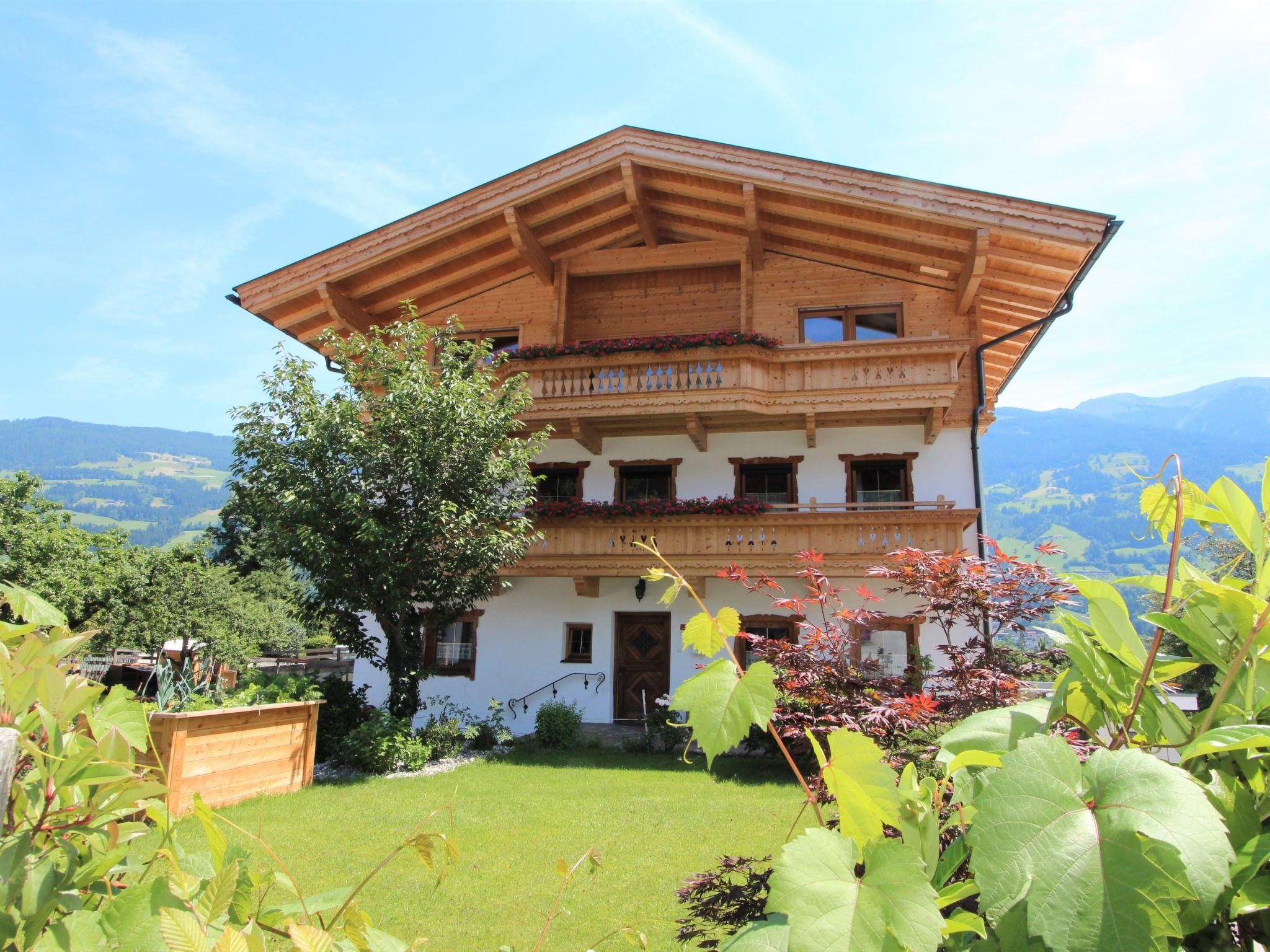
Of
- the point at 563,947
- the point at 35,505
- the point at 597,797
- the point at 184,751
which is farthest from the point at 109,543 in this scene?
the point at 563,947

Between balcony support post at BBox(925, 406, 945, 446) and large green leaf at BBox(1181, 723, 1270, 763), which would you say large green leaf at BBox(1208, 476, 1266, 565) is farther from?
balcony support post at BBox(925, 406, 945, 446)

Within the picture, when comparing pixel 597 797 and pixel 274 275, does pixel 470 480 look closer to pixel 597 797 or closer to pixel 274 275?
pixel 597 797

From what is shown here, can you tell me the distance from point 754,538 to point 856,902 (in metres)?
15.7

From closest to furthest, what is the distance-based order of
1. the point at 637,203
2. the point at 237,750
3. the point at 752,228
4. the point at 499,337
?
the point at 237,750, the point at 752,228, the point at 637,203, the point at 499,337

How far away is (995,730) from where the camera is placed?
1095mm

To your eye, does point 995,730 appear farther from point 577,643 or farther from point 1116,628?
point 577,643

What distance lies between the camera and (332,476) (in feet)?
43.4

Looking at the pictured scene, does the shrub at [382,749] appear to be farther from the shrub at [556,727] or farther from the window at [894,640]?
the window at [894,640]

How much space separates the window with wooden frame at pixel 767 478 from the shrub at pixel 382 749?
872cm

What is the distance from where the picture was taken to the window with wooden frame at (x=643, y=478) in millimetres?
18672

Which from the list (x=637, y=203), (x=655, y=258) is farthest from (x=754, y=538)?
(x=637, y=203)

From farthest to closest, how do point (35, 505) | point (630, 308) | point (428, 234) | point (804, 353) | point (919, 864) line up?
point (35, 505), point (630, 308), point (428, 234), point (804, 353), point (919, 864)

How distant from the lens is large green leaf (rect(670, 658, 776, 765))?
100 cm

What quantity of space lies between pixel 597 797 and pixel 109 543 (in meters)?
30.0
